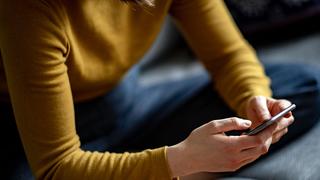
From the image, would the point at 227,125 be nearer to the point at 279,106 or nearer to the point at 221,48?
the point at 279,106

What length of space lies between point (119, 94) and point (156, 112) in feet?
0.27

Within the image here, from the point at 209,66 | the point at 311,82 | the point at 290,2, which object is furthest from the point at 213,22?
the point at 290,2

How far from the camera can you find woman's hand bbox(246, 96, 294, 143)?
29.2 inches

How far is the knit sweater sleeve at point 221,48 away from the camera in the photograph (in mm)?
912

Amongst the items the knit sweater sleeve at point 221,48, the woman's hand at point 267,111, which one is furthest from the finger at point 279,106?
the knit sweater sleeve at point 221,48

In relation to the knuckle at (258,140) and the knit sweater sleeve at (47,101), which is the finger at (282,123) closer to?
the knuckle at (258,140)

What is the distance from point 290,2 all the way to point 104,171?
689 mm

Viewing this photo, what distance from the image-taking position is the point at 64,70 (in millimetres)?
709

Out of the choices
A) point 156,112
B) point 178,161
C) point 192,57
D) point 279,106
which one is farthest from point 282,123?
point 192,57

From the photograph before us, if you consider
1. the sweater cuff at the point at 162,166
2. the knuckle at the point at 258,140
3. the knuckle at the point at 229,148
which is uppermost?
the sweater cuff at the point at 162,166

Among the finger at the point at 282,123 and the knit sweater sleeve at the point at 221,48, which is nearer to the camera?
the finger at the point at 282,123

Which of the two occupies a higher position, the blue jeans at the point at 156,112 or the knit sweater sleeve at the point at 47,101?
the knit sweater sleeve at the point at 47,101

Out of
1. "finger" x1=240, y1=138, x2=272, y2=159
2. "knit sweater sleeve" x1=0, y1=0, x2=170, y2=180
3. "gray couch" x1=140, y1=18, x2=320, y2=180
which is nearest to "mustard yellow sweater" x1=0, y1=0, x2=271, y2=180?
"knit sweater sleeve" x1=0, y1=0, x2=170, y2=180

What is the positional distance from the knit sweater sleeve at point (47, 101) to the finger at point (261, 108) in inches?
6.5
